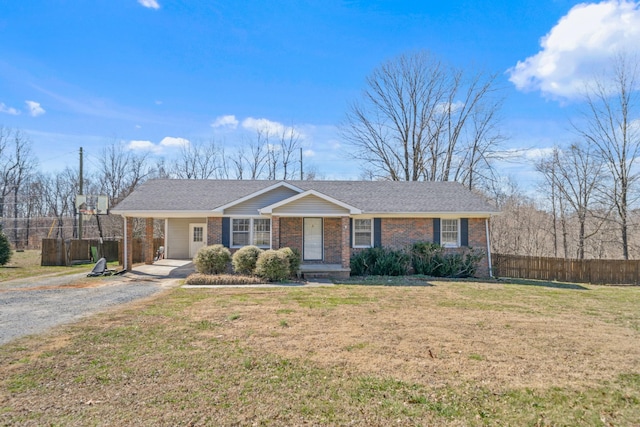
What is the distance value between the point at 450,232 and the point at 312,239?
5.98 meters

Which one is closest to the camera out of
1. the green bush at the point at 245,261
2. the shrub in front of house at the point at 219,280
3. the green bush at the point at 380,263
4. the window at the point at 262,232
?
the shrub in front of house at the point at 219,280

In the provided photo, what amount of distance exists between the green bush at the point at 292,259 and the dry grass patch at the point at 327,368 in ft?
16.4

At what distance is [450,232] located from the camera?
16.0 meters

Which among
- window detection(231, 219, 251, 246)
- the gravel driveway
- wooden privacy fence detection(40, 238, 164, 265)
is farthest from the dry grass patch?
wooden privacy fence detection(40, 238, 164, 265)

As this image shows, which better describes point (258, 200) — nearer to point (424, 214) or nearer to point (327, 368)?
point (424, 214)

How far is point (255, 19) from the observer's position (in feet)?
47.6

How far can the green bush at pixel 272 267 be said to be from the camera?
504 inches

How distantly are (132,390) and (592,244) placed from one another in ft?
89.3

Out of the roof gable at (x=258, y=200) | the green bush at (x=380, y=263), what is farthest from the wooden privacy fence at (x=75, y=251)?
the green bush at (x=380, y=263)

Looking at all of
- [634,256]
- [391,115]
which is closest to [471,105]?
[391,115]

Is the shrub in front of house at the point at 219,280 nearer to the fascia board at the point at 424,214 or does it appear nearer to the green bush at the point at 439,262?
the fascia board at the point at 424,214

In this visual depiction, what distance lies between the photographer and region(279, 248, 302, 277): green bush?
43.7 ft

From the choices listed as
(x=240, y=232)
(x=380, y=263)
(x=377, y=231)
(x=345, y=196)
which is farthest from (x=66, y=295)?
(x=345, y=196)

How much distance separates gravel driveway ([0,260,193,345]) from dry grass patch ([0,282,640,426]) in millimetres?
1020
